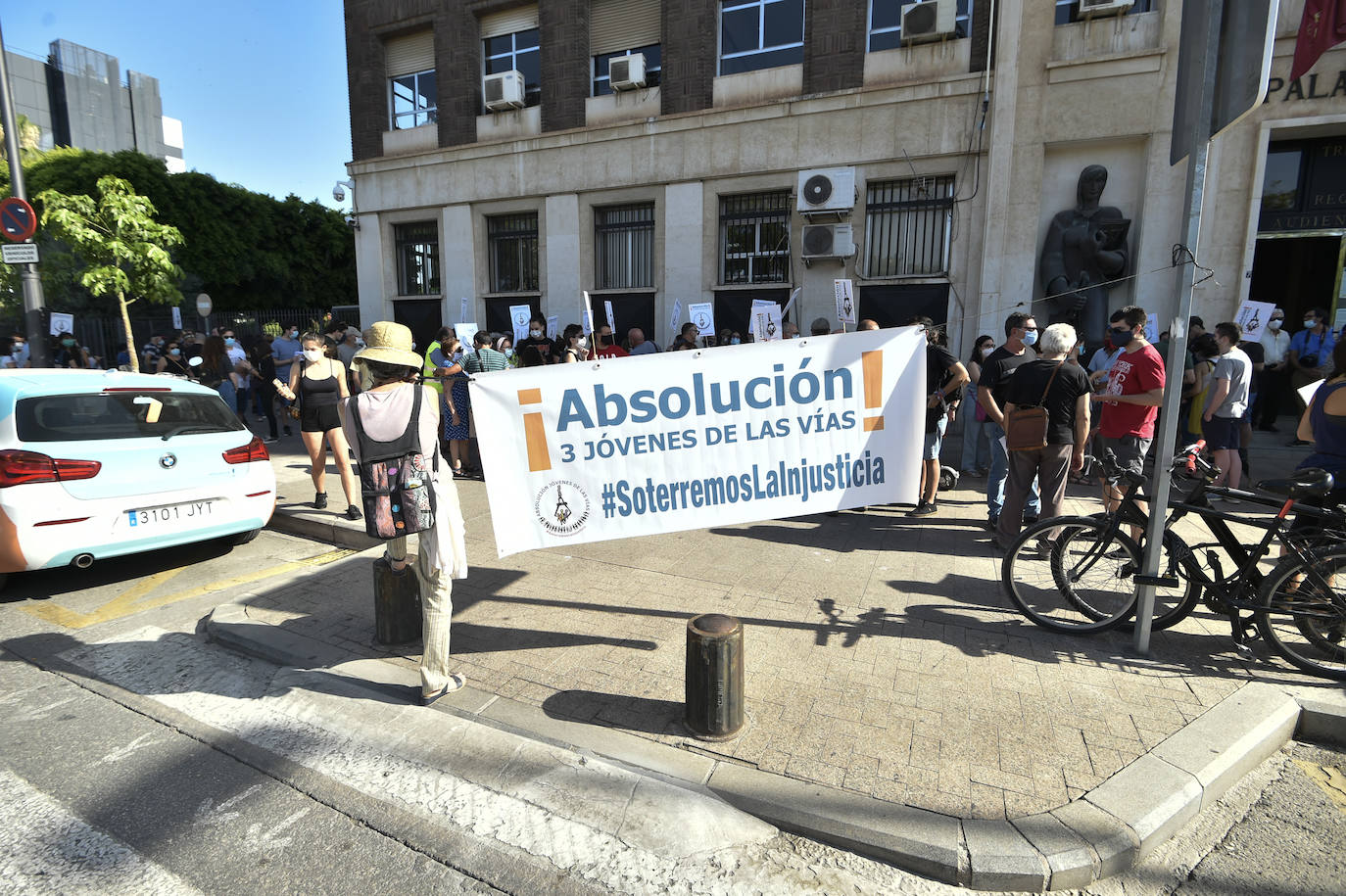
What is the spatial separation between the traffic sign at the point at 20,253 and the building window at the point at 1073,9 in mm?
15564

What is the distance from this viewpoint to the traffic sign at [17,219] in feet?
31.1

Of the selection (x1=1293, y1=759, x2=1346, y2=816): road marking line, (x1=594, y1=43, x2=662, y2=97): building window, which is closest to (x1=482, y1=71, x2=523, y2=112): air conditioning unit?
(x1=594, y1=43, x2=662, y2=97): building window

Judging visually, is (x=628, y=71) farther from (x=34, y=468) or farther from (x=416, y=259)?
(x=34, y=468)

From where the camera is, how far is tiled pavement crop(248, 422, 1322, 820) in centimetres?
307

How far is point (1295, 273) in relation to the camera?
38.1 ft

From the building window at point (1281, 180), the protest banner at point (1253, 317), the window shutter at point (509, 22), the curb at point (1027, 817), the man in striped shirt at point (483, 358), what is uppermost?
the window shutter at point (509, 22)

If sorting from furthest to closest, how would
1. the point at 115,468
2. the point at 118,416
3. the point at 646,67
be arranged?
the point at 646,67
the point at 118,416
the point at 115,468

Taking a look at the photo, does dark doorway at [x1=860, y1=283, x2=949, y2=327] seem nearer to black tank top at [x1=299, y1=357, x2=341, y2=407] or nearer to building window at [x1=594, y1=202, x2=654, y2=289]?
building window at [x1=594, y1=202, x2=654, y2=289]

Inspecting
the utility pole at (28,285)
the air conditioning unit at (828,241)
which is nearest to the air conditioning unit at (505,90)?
the air conditioning unit at (828,241)

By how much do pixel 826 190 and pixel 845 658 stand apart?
9.99 meters

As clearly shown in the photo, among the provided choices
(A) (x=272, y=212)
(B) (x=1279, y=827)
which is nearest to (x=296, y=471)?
(B) (x=1279, y=827)

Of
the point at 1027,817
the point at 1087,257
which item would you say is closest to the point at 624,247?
the point at 1087,257

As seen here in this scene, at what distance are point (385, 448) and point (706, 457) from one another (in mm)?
1734

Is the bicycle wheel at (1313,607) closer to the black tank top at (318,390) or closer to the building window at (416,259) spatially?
the black tank top at (318,390)
